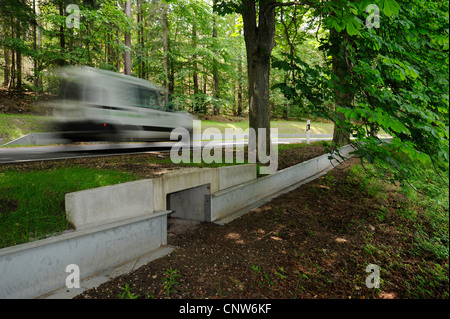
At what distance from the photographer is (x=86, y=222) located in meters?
3.13

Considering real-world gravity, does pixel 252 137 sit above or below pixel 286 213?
above

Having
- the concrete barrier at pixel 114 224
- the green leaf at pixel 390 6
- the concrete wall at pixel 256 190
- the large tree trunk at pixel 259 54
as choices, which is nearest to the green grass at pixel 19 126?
the large tree trunk at pixel 259 54

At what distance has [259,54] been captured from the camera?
7180 mm

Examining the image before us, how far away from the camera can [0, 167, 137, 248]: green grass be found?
113 inches

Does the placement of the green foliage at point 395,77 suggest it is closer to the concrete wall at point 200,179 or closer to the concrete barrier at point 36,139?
the concrete wall at point 200,179

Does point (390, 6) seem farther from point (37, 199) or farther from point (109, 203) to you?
point (37, 199)

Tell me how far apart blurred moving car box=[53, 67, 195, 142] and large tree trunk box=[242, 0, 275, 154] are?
3.86 metres

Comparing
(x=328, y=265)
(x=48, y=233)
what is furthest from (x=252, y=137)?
(x=48, y=233)

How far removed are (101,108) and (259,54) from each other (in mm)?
4799

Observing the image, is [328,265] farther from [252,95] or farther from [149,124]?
[149,124]

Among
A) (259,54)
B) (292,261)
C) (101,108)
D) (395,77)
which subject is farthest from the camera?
(101,108)

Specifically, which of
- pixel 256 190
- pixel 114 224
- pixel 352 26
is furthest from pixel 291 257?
pixel 352 26
